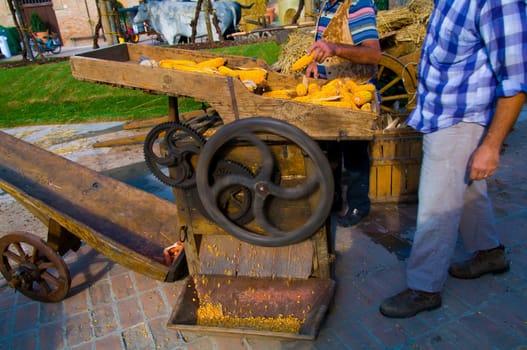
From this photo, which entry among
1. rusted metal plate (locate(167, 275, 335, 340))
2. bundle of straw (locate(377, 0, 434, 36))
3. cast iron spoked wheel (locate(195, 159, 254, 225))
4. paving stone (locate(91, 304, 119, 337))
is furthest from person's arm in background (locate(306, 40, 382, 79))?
bundle of straw (locate(377, 0, 434, 36))

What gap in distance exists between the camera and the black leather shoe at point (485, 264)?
2.82m

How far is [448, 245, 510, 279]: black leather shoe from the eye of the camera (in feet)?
9.27

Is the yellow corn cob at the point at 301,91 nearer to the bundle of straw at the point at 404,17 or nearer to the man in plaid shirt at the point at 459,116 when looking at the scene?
the man in plaid shirt at the point at 459,116

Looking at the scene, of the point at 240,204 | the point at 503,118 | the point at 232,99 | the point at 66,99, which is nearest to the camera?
the point at 503,118

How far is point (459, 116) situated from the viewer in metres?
2.20

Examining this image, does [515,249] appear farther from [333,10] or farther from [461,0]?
[333,10]

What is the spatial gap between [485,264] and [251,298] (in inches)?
66.1

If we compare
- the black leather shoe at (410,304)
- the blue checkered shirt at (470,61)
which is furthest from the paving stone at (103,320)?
the blue checkered shirt at (470,61)

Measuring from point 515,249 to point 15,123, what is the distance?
10283 mm

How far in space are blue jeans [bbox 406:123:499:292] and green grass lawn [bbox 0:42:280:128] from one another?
724 cm

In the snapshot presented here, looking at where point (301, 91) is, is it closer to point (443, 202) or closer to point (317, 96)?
point (317, 96)

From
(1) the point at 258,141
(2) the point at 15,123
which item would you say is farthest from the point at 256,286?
(2) the point at 15,123

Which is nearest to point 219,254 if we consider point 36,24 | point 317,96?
point 317,96

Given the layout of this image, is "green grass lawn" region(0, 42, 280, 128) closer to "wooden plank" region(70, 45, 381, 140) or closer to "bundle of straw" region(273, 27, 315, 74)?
"bundle of straw" region(273, 27, 315, 74)
